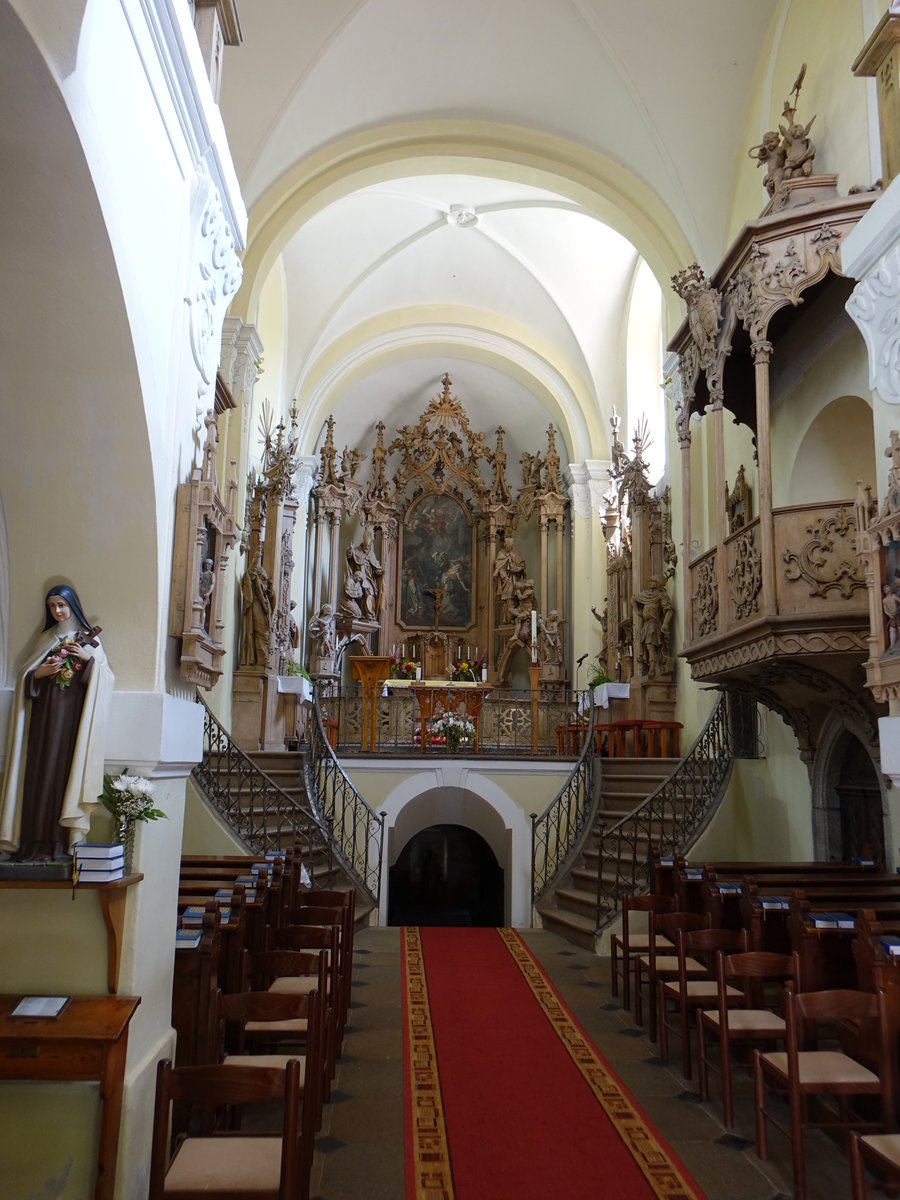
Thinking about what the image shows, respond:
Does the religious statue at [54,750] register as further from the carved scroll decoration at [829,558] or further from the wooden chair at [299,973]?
the carved scroll decoration at [829,558]

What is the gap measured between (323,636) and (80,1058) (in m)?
13.8

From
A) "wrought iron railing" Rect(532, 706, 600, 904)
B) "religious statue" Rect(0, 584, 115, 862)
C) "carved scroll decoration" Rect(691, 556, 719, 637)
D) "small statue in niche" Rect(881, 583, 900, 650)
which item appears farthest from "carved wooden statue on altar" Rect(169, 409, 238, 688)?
"wrought iron railing" Rect(532, 706, 600, 904)

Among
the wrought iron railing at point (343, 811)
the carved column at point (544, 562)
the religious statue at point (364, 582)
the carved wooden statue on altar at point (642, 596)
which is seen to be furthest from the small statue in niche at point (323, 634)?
the carved wooden statue on altar at point (642, 596)

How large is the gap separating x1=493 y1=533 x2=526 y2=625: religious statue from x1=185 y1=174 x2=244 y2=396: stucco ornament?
1359 cm

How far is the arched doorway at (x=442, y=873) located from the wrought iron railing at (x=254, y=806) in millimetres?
7273

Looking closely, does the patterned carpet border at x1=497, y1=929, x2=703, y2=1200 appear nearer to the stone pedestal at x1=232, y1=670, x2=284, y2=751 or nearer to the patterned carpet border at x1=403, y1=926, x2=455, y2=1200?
the patterned carpet border at x1=403, y1=926, x2=455, y2=1200

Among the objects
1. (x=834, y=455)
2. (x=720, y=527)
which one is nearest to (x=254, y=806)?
(x=720, y=527)

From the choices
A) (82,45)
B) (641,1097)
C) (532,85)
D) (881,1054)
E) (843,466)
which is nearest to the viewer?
(82,45)

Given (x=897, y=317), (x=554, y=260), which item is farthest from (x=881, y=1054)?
(x=554, y=260)

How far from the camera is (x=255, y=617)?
13.0 metres

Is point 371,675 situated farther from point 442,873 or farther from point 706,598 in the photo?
point 706,598

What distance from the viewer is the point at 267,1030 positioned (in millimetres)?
5117

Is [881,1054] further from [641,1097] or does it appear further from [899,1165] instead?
[641,1097]

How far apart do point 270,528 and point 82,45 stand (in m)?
10.5
